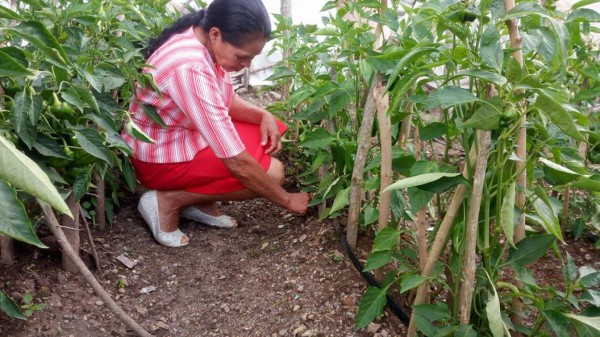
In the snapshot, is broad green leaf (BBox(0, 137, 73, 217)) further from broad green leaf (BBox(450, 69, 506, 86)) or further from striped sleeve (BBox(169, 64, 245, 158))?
striped sleeve (BBox(169, 64, 245, 158))

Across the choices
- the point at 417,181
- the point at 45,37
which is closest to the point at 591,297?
the point at 417,181

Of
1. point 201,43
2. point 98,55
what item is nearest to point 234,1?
point 201,43

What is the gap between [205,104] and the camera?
6.73ft

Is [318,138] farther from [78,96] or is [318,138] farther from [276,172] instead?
[78,96]

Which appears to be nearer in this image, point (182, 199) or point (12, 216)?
point (12, 216)

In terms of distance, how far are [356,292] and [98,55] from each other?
108 cm

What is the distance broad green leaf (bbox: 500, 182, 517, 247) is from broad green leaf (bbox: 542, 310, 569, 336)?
23cm

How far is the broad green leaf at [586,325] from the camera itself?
1.21 meters

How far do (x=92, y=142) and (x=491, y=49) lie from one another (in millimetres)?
967

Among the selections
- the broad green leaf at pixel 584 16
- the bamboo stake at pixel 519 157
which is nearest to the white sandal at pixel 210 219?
the bamboo stake at pixel 519 157

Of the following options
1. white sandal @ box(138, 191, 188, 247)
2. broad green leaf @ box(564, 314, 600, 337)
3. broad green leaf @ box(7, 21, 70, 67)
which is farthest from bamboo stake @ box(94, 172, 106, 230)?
broad green leaf @ box(564, 314, 600, 337)

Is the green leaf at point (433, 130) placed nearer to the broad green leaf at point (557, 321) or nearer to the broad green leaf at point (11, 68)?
the broad green leaf at point (557, 321)

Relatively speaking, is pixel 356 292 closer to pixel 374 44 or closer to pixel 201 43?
pixel 374 44

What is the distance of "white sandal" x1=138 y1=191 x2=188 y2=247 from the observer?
232 cm
